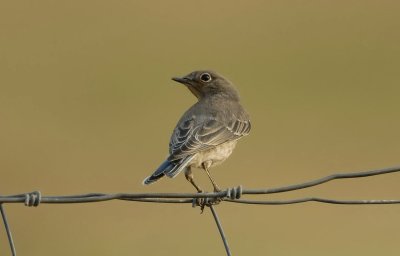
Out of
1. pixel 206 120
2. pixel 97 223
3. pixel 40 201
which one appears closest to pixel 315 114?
pixel 97 223

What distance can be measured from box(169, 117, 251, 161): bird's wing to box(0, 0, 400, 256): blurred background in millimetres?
3955

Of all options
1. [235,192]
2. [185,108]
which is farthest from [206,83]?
[185,108]

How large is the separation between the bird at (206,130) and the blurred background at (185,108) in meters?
3.49

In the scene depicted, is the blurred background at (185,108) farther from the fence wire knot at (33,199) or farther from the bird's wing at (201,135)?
the fence wire knot at (33,199)

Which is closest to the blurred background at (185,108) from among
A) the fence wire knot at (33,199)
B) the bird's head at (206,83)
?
the bird's head at (206,83)

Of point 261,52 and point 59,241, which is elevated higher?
point 261,52

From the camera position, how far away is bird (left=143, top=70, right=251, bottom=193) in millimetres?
7359

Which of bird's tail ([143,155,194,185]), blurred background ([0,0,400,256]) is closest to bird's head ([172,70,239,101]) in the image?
bird's tail ([143,155,194,185])

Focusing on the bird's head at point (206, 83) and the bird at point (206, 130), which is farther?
the bird's head at point (206, 83)

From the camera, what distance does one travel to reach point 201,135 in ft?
25.5

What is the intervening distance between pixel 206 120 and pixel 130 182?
18.7 ft

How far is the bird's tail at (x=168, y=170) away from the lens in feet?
22.5

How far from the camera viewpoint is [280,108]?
57.8 feet

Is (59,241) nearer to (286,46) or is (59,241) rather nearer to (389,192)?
(389,192)
